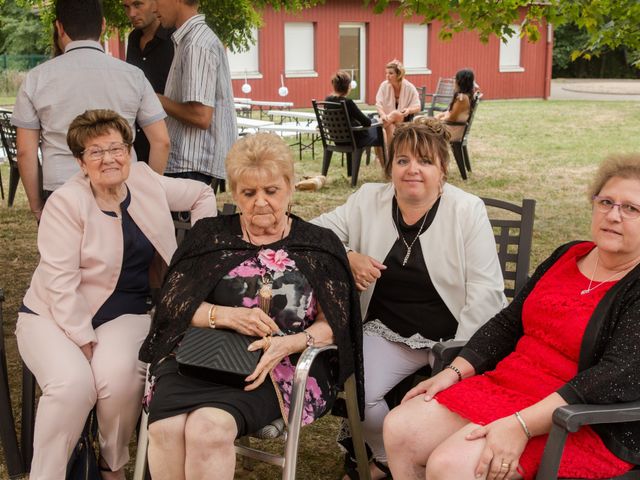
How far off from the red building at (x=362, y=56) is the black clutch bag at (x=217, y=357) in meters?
18.3

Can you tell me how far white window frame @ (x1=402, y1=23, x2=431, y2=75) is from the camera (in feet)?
77.6

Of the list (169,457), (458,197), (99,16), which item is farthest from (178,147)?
(169,457)

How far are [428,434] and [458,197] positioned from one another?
2.98 ft

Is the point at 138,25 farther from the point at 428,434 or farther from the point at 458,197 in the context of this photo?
the point at 428,434

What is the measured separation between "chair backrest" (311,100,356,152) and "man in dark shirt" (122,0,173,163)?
17.4ft

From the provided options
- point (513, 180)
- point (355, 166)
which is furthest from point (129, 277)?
point (513, 180)

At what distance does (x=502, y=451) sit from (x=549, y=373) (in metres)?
0.33

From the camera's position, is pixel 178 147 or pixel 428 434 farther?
pixel 178 147

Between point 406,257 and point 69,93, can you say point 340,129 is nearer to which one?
point 69,93

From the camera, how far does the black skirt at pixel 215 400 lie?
7.44ft

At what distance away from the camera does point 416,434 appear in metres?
2.25

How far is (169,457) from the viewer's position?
7.48ft

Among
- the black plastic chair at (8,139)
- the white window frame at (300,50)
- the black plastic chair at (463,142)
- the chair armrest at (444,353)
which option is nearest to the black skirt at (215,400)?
the chair armrest at (444,353)

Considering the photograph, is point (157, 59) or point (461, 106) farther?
point (461, 106)
